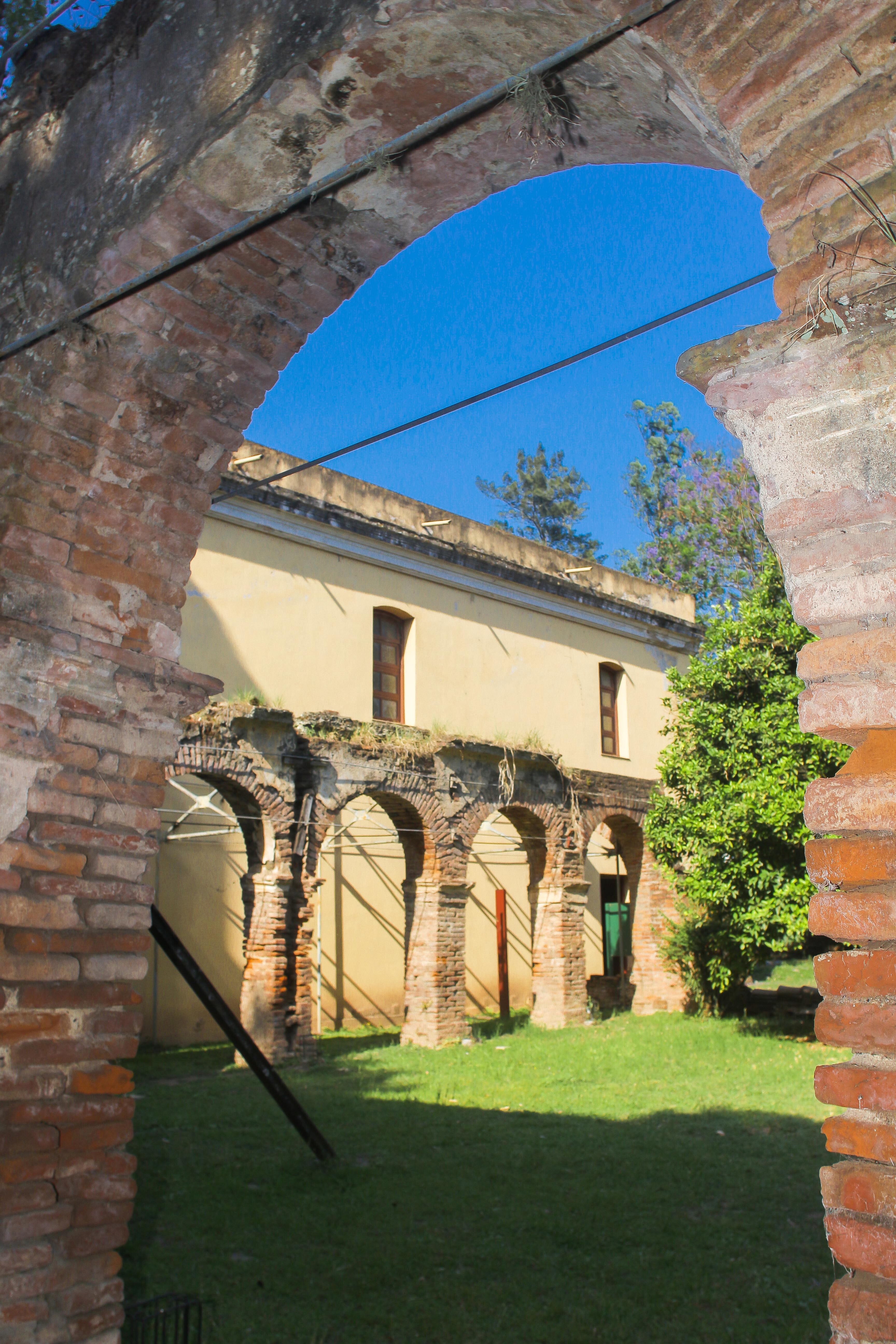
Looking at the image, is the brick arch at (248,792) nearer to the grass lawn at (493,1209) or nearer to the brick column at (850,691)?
the grass lawn at (493,1209)

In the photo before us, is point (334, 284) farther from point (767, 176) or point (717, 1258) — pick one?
point (717, 1258)

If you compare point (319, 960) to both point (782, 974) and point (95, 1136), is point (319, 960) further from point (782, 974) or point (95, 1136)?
point (95, 1136)

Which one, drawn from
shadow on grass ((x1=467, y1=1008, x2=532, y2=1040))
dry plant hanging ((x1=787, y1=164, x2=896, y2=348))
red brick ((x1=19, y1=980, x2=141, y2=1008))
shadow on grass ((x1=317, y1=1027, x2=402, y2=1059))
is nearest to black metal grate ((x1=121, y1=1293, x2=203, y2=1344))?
red brick ((x1=19, y1=980, x2=141, y2=1008))

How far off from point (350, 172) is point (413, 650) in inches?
591

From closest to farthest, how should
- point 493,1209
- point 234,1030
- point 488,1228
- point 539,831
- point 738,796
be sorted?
point 234,1030 < point 488,1228 < point 493,1209 < point 738,796 < point 539,831

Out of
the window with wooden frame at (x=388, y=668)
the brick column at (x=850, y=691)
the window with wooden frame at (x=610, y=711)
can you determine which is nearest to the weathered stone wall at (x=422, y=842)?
the window with wooden frame at (x=388, y=668)

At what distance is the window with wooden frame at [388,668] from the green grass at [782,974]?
9058mm

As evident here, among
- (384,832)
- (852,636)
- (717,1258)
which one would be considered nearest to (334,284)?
(852,636)

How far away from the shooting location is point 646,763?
21.7 m

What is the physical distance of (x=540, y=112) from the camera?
2686 mm

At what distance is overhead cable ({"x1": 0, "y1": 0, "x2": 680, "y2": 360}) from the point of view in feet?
6.61

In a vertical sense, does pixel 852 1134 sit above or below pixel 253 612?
below

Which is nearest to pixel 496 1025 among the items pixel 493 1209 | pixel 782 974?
pixel 782 974

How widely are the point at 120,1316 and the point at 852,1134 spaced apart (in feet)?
8.01
